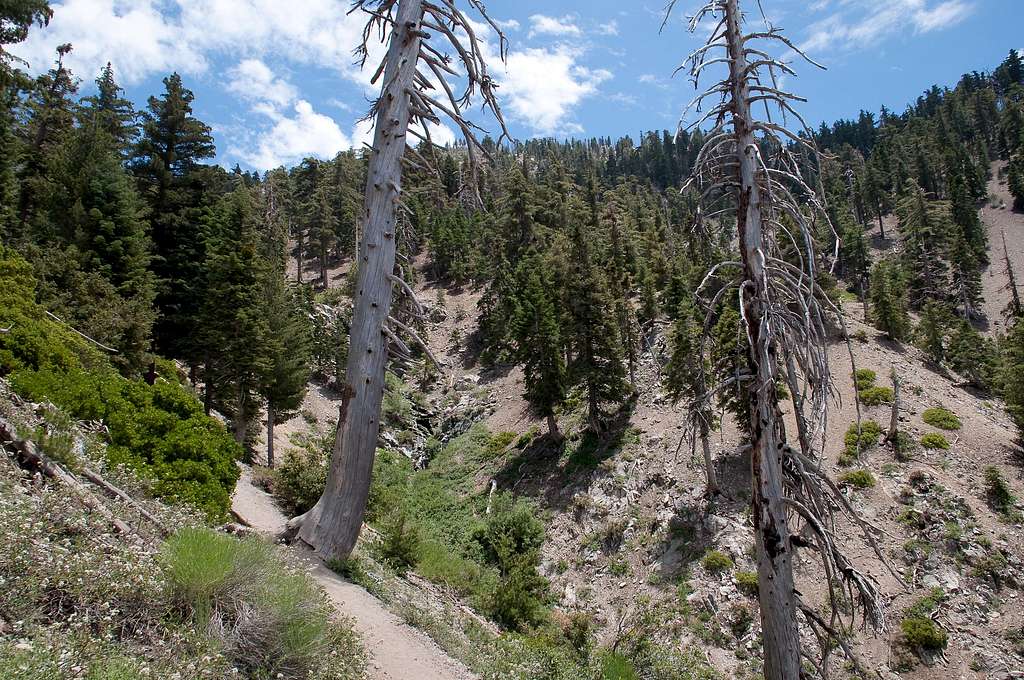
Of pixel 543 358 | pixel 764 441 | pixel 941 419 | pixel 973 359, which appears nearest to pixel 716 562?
Result: pixel 543 358

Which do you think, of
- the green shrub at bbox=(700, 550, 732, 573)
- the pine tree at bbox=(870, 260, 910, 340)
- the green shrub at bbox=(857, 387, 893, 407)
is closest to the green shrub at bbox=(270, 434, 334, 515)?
the green shrub at bbox=(700, 550, 732, 573)

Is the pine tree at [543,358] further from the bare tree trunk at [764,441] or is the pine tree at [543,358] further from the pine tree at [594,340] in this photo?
the bare tree trunk at [764,441]

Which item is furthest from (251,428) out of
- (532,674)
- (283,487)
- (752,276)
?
(752,276)

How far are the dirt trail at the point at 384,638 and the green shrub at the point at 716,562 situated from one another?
19.1 m

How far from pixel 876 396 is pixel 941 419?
319 cm

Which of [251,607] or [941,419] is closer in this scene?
[251,607]

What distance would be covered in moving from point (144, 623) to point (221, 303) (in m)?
21.6

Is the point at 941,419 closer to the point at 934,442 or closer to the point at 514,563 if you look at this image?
the point at 934,442

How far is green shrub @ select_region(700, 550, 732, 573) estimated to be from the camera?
21812mm

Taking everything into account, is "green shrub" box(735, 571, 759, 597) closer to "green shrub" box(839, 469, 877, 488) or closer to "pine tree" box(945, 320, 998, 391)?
"green shrub" box(839, 469, 877, 488)

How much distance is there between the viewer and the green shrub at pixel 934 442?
25969mm

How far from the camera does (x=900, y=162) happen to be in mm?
98875

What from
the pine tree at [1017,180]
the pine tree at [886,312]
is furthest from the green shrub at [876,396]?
the pine tree at [1017,180]

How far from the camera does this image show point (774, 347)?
5223 mm
